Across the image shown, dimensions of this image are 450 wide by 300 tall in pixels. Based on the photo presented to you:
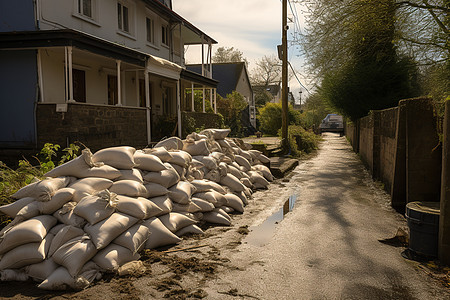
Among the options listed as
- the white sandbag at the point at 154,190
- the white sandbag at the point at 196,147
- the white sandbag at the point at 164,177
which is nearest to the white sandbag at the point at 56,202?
the white sandbag at the point at 154,190

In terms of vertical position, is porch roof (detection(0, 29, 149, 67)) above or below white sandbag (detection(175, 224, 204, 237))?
above

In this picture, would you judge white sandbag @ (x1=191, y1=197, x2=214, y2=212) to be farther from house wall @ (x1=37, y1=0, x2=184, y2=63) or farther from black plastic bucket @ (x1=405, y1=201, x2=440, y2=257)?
house wall @ (x1=37, y1=0, x2=184, y2=63)

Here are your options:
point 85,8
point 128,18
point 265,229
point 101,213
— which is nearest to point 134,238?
point 101,213

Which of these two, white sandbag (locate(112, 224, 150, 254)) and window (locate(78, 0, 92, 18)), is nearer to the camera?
white sandbag (locate(112, 224, 150, 254))

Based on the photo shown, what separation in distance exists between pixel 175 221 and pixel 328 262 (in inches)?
76.2

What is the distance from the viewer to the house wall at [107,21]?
10680 millimetres

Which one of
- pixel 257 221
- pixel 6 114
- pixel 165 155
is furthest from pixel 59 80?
pixel 257 221

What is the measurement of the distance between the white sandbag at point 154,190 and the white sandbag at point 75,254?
1.33 m

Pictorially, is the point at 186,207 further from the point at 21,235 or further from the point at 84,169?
the point at 21,235

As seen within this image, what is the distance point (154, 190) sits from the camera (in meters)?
4.93

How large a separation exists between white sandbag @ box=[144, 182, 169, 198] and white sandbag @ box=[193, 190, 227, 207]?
82 cm

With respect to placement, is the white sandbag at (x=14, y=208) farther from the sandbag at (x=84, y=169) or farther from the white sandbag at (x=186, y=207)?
the white sandbag at (x=186, y=207)

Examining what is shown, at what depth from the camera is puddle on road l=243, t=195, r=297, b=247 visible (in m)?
4.87

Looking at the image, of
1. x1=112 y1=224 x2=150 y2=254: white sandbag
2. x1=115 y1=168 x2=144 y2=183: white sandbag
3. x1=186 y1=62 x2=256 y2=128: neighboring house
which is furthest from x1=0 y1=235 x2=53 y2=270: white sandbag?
x1=186 y1=62 x2=256 y2=128: neighboring house
